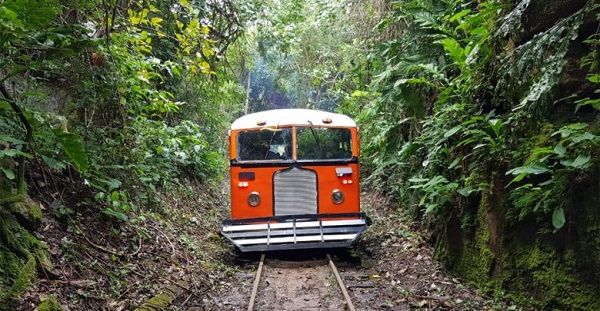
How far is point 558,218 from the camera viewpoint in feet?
12.0

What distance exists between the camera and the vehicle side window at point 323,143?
323 inches

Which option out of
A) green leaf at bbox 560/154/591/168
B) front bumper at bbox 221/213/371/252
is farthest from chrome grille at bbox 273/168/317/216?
green leaf at bbox 560/154/591/168

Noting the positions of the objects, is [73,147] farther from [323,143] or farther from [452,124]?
[323,143]

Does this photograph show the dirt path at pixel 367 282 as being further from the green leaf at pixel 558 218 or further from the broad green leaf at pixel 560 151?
the broad green leaf at pixel 560 151

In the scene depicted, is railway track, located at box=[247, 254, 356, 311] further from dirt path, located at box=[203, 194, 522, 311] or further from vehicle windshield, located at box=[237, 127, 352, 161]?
vehicle windshield, located at box=[237, 127, 352, 161]

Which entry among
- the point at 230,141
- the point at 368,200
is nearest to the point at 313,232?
the point at 230,141

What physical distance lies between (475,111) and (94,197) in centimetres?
459

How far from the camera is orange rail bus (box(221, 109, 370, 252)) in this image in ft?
26.4

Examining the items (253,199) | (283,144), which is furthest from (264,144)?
(253,199)

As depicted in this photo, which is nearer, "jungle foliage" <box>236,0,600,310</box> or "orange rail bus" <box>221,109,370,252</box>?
"jungle foliage" <box>236,0,600,310</box>

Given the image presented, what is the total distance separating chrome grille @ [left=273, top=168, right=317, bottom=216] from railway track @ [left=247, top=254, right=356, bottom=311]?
899 mm

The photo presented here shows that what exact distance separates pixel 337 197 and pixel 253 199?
150 cm

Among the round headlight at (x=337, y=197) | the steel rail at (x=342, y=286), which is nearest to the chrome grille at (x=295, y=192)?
the round headlight at (x=337, y=197)

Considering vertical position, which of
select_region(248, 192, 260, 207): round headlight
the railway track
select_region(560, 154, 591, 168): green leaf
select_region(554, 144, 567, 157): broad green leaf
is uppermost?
select_region(554, 144, 567, 157): broad green leaf
